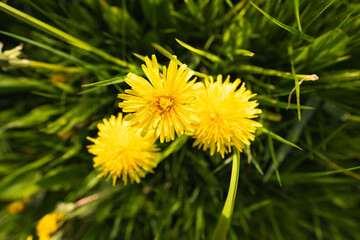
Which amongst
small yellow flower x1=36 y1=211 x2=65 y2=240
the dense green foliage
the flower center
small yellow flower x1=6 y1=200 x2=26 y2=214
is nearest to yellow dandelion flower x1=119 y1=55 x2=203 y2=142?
the flower center

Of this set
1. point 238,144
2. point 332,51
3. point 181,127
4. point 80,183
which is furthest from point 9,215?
point 332,51

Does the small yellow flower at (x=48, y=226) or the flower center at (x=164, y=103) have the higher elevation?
the flower center at (x=164, y=103)

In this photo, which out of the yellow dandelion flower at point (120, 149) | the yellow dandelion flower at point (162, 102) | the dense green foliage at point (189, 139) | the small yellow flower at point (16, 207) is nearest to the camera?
the yellow dandelion flower at point (162, 102)

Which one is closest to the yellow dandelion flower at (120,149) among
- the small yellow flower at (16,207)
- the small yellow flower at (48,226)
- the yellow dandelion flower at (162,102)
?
the yellow dandelion flower at (162,102)

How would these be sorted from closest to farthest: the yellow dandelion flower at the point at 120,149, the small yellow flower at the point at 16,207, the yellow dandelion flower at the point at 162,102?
the yellow dandelion flower at the point at 162,102
the yellow dandelion flower at the point at 120,149
the small yellow flower at the point at 16,207

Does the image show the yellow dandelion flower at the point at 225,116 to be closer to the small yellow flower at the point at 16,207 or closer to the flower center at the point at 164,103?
the flower center at the point at 164,103

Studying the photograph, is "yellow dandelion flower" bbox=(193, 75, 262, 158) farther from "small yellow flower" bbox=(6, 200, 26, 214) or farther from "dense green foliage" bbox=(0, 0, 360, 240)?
"small yellow flower" bbox=(6, 200, 26, 214)

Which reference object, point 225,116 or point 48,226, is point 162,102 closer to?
point 225,116
